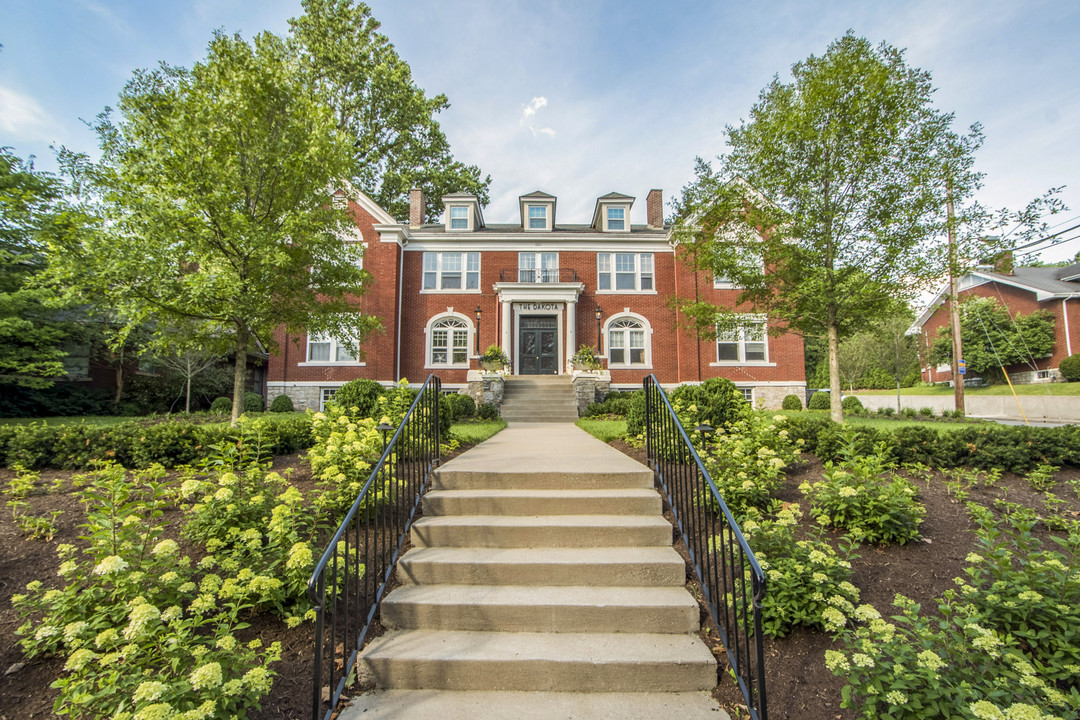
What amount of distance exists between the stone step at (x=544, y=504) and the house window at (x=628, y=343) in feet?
46.9

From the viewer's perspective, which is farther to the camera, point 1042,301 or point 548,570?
point 1042,301

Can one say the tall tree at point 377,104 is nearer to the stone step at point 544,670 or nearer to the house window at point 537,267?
the house window at point 537,267

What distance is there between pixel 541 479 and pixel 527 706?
6.13 ft

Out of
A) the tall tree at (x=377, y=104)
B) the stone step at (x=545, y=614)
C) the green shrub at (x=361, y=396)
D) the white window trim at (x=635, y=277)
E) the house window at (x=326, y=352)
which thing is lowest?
the stone step at (x=545, y=614)

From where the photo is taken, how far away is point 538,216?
1903 centimetres

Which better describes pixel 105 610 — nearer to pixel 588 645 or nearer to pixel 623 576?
pixel 588 645

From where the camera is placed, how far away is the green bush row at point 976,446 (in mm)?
5078

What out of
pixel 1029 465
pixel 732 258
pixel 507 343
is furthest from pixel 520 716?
pixel 507 343

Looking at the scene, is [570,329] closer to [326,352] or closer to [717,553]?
[326,352]

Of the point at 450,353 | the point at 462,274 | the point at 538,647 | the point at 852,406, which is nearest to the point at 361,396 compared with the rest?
the point at 538,647

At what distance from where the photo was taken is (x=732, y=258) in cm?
968

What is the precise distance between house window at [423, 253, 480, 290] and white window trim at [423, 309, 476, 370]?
1.16 meters

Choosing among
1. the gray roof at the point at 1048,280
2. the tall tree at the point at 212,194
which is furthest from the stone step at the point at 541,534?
the gray roof at the point at 1048,280

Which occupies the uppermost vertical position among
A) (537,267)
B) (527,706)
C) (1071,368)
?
(537,267)
